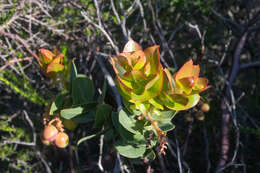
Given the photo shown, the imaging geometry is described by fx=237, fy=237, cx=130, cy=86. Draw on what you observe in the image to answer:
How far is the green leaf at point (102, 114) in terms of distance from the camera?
0.81 m

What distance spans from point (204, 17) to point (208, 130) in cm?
79

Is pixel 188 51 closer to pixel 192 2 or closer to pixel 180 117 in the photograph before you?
pixel 192 2

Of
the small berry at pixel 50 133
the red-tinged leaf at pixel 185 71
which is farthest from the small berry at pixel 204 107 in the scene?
the small berry at pixel 50 133

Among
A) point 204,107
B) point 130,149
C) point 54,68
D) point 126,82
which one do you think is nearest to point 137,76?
point 126,82

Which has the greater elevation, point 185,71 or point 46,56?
point 46,56

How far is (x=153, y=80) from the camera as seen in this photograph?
629 mm

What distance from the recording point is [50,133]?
0.89m

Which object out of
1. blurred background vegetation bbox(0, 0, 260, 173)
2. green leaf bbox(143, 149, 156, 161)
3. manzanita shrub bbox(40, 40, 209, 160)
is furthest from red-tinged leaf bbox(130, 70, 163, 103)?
blurred background vegetation bbox(0, 0, 260, 173)

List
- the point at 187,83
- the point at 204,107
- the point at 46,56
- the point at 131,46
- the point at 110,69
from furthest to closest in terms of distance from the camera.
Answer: the point at 110,69 < the point at 204,107 < the point at 46,56 < the point at 131,46 < the point at 187,83

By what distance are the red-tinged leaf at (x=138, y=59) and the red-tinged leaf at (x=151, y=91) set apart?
0.19 feet

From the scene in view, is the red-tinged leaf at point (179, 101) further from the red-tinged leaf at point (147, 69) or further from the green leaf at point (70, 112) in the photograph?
the green leaf at point (70, 112)

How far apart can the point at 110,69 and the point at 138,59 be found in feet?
2.56

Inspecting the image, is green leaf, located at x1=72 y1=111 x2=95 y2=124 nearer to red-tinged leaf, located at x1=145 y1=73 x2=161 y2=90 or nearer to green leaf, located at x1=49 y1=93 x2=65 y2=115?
green leaf, located at x1=49 y1=93 x2=65 y2=115

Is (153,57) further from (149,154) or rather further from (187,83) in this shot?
(149,154)
